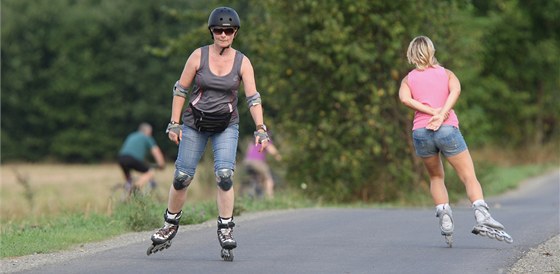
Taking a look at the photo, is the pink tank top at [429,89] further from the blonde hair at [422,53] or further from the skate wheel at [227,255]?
the skate wheel at [227,255]

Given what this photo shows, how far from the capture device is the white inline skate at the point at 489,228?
1015cm

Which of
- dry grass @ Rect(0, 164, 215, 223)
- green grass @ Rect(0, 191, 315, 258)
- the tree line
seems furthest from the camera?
dry grass @ Rect(0, 164, 215, 223)

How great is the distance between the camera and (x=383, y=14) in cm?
1973

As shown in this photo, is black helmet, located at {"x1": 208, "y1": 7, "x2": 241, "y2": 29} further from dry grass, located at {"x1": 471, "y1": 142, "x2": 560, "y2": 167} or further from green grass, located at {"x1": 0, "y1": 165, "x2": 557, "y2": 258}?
dry grass, located at {"x1": 471, "y1": 142, "x2": 560, "y2": 167}

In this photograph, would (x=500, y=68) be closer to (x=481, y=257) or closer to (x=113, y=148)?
(x=113, y=148)

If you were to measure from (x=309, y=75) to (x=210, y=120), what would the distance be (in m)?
10.5

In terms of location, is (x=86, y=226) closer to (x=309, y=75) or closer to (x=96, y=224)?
(x=96, y=224)

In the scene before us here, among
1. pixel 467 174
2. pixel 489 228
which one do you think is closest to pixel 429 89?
pixel 467 174

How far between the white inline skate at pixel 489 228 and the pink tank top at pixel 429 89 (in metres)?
0.77

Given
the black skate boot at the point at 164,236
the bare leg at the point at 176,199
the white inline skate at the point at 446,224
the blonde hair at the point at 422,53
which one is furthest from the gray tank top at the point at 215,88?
the white inline skate at the point at 446,224

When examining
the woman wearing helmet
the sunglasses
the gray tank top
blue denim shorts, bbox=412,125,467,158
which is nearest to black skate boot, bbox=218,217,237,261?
the woman wearing helmet

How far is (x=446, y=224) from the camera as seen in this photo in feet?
35.1

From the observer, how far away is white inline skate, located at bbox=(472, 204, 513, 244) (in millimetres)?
10148

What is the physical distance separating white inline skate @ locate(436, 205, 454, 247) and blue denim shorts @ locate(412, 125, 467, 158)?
49 centimetres
